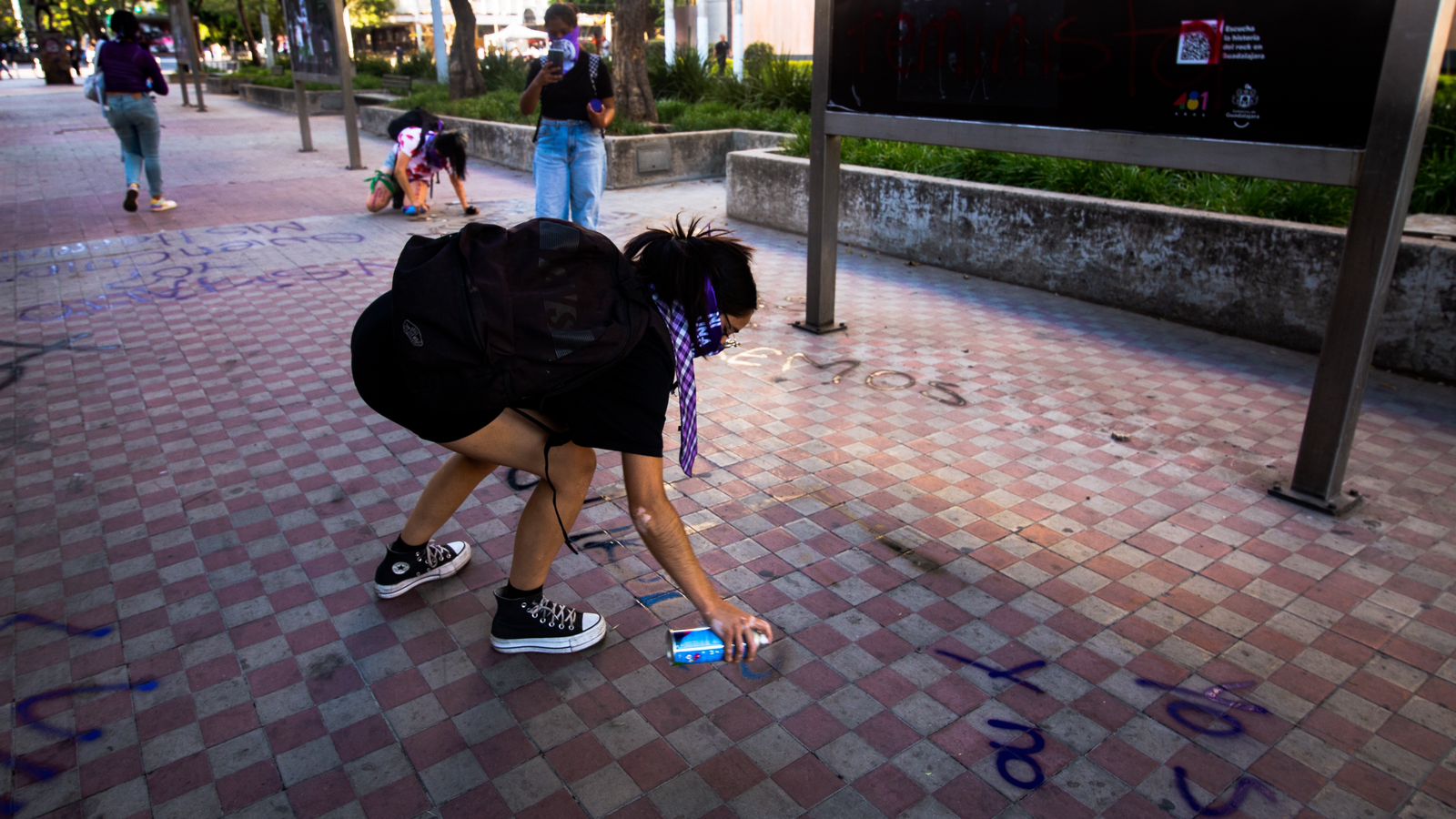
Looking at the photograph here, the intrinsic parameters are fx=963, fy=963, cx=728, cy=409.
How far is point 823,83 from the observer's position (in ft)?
17.7

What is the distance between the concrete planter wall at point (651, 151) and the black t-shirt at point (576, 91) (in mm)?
4132

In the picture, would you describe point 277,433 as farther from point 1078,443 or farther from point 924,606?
point 1078,443

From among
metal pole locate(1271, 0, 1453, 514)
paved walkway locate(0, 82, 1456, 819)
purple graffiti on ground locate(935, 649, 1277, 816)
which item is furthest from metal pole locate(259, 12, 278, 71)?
purple graffiti on ground locate(935, 649, 1277, 816)

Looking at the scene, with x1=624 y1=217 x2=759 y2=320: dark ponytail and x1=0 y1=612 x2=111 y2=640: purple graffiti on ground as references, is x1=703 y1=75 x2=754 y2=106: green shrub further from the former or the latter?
x1=0 y1=612 x2=111 y2=640: purple graffiti on ground

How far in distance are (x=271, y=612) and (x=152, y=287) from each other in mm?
4829

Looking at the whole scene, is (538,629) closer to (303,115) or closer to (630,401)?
(630,401)

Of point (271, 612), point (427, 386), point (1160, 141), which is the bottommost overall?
point (271, 612)

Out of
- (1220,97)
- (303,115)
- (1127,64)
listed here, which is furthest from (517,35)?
(1220,97)

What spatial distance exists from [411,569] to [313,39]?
38.6ft

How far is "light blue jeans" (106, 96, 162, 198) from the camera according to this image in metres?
8.87

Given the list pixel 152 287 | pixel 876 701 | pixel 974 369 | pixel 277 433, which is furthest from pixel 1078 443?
pixel 152 287

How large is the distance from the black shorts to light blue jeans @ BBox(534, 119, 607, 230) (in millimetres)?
4462

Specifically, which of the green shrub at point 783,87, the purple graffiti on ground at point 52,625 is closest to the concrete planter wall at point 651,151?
the green shrub at point 783,87

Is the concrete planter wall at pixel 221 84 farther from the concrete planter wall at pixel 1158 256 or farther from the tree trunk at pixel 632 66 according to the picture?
the concrete planter wall at pixel 1158 256
